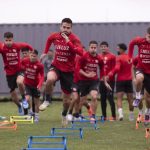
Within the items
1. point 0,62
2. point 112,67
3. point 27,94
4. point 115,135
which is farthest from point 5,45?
point 0,62

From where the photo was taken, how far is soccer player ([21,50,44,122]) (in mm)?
16812

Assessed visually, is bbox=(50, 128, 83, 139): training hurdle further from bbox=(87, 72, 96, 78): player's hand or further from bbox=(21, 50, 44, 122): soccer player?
bbox=(21, 50, 44, 122): soccer player

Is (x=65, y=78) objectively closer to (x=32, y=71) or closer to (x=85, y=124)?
(x=85, y=124)

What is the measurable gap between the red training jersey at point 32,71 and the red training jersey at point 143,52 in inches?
160

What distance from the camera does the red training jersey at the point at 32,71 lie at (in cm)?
1681

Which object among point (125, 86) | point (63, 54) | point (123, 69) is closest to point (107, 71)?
point (123, 69)

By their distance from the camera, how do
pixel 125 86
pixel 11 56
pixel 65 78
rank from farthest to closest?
1. pixel 125 86
2. pixel 11 56
3. pixel 65 78

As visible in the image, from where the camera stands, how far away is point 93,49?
15.4m

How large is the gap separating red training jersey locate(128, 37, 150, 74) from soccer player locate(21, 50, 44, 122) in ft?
13.2

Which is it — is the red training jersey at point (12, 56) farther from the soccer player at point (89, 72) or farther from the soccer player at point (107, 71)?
the soccer player at point (107, 71)

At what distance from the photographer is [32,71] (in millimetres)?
17000

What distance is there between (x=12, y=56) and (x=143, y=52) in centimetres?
412

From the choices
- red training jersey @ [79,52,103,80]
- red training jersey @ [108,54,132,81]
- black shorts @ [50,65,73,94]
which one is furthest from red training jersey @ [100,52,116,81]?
black shorts @ [50,65,73,94]

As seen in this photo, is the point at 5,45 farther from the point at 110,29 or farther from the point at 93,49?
the point at 110,29
